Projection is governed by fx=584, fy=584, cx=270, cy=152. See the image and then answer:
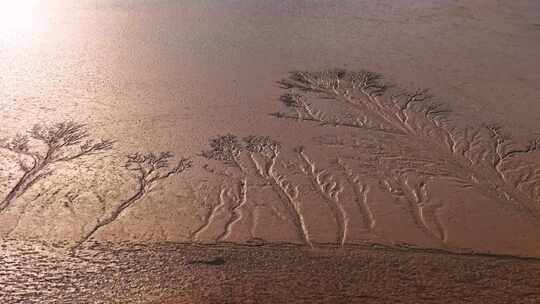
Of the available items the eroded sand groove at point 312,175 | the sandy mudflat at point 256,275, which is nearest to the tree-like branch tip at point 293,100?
the eroded sand groove at point 312,175

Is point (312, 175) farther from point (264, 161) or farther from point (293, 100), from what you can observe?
point (293, 100)

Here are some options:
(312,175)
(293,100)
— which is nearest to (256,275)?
(312,175)

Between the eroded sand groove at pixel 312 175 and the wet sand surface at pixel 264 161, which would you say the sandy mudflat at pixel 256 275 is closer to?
the wet sand surface at pixel 264 161

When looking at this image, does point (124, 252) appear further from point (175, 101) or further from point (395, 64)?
point (395, 64)

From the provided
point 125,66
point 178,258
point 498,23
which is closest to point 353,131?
point 178,258

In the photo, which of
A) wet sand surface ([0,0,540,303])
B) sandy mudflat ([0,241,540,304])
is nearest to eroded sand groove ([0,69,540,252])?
wet sand surface ([0,0,540,303])
